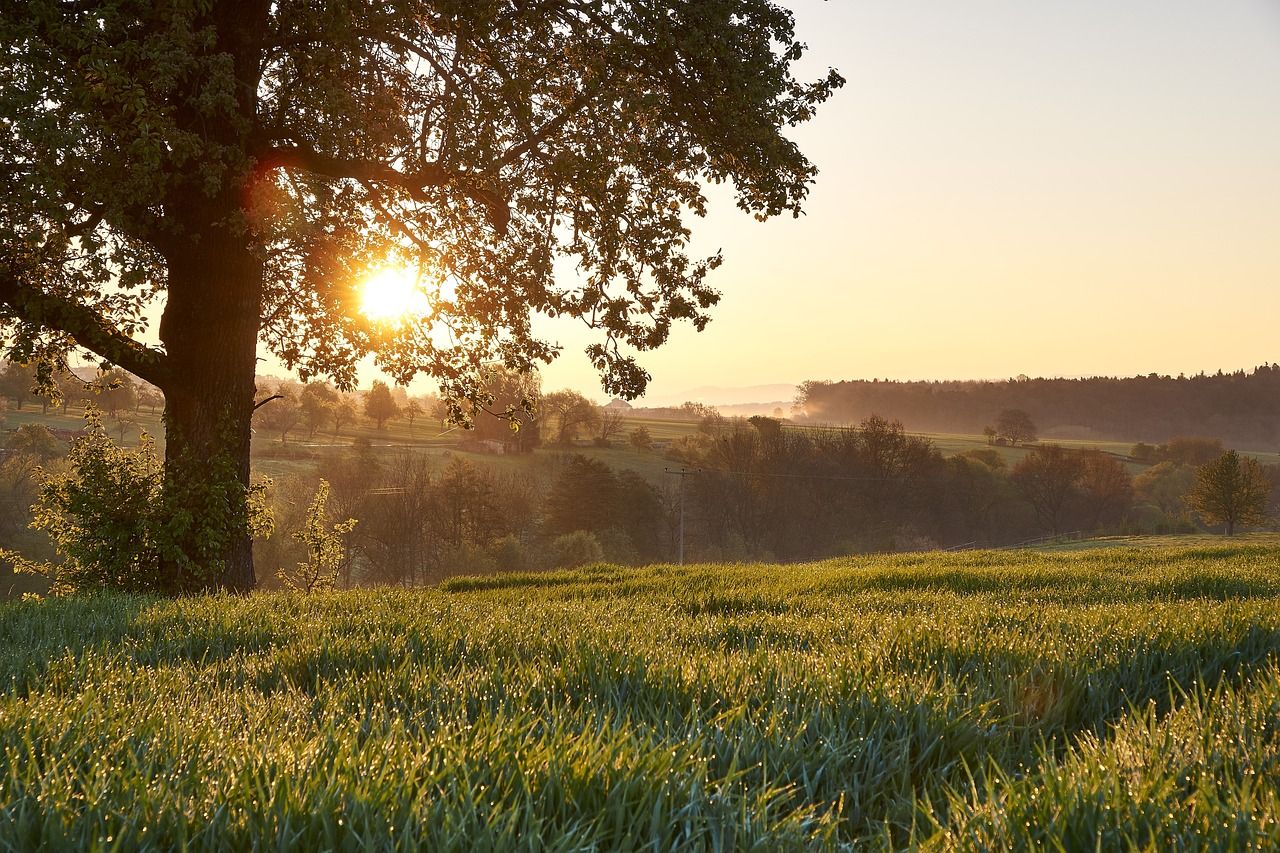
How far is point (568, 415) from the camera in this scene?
9375cm

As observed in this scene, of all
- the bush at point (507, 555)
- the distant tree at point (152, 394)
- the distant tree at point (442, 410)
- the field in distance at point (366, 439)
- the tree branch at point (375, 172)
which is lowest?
the bush at point (507, 555)

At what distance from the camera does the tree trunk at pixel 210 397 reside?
1212 centimetres

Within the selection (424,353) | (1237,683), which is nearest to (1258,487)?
(424,353)

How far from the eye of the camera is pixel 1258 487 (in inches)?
3219

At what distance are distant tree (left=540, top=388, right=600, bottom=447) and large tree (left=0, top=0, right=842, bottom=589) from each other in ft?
244

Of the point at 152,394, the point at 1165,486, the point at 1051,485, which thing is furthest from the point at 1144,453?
the point at 152,394

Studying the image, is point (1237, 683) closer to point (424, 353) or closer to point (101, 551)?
point (101, 551)

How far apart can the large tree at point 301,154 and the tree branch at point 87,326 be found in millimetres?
46

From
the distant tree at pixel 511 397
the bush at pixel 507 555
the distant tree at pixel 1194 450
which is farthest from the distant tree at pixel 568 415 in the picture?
the distant tree at pixel 1194 450

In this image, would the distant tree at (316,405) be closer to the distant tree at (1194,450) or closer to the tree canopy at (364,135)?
the tree canopy at (364,135)

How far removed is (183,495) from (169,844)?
11.7 m

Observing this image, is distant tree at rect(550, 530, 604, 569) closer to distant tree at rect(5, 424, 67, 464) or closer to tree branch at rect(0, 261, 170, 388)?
distant tree at rect(5, 424, 67, 464)

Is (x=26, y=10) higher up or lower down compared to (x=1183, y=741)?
higher up

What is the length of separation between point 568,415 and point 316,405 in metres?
27.9
